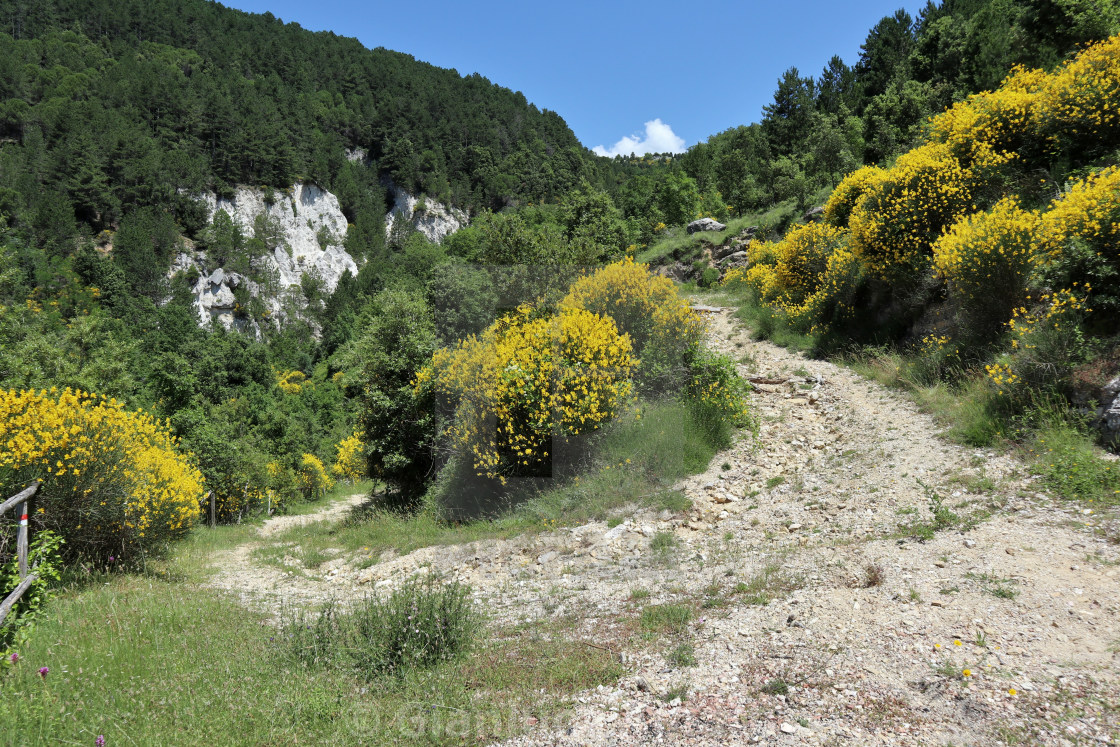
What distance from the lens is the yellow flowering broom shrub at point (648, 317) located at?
1162cm

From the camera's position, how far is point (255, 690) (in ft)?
13.0

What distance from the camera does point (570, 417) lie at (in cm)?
991

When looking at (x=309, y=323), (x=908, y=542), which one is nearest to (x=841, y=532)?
(x=908, y=542)

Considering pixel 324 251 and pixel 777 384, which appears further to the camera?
pixel 324 251

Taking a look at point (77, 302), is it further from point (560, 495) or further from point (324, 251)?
point (560, 495)

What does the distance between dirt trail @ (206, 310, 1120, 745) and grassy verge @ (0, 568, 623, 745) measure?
1.55 feet

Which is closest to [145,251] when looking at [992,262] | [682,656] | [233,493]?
[233,493]

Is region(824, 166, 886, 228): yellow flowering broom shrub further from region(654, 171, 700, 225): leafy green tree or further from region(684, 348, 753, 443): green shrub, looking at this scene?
region(654, 171, 700, 225): leafy green tree

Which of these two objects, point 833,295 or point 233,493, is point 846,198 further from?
point 233,493

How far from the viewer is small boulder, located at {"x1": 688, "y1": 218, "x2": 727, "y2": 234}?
2986 centimetres

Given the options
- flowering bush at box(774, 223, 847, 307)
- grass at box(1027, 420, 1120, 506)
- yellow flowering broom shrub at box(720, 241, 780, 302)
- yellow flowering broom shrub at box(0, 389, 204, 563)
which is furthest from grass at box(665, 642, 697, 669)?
yellow flowering broom shrub at box(720, 241, 780, 302)

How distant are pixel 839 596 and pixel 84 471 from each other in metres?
10.1

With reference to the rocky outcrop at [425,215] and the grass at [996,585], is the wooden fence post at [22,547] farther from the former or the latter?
the rocky outcrop at [425,215]

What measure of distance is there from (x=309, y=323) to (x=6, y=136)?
58.5 meters
